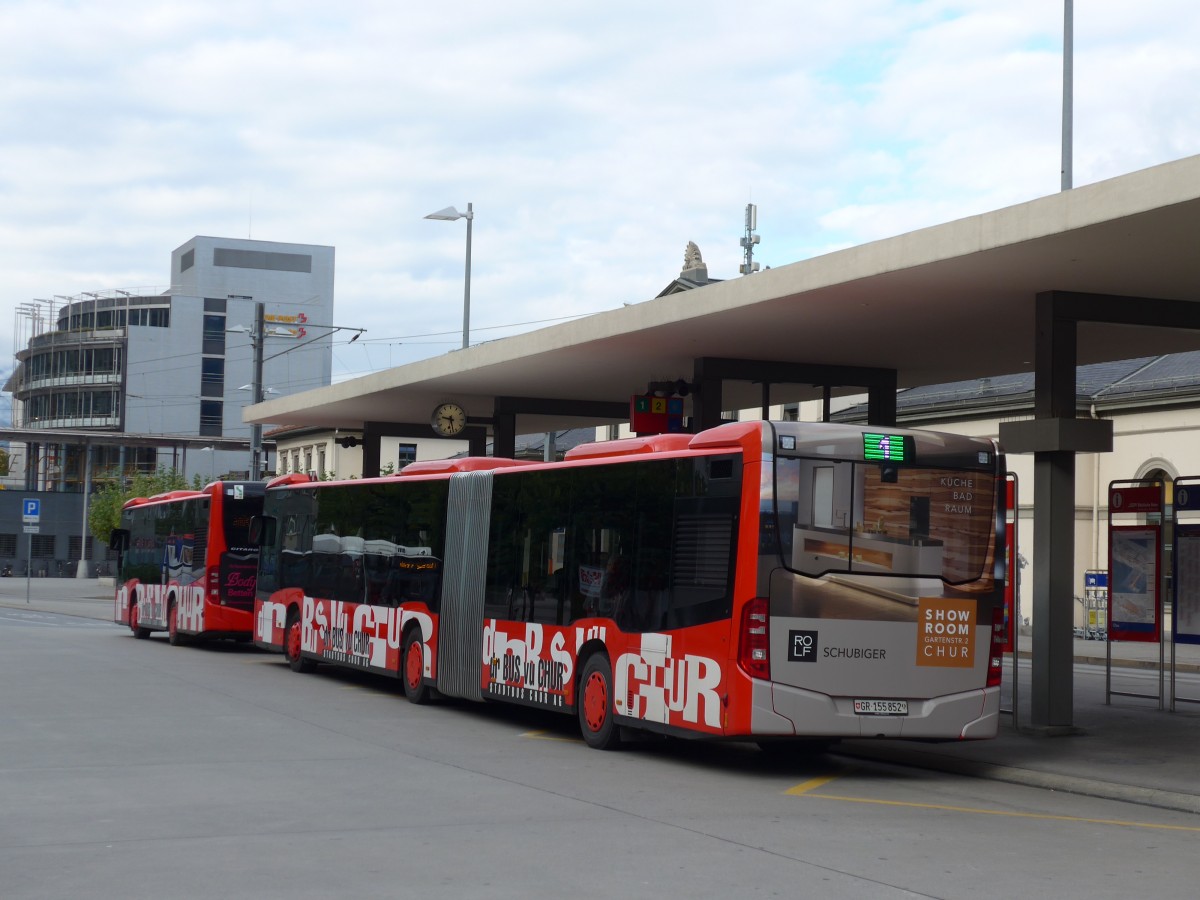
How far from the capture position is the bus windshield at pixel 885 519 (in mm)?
13133

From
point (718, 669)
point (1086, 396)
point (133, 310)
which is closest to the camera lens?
point (718, 669)

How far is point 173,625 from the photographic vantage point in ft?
104

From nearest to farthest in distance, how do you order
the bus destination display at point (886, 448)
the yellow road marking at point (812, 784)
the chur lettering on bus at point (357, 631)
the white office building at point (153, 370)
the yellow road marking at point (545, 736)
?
the yellow road marking at point (812, 784) < the bus destination display at point (886, 448) < the yellow road marking at point (545, 736) < the chur lettering on bus at point (357, 631) < the white office building at point (153, 370)

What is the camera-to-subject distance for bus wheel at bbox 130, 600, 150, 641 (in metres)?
34.7

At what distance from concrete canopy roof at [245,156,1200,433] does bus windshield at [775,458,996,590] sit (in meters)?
2.23

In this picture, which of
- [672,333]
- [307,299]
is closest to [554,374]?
[672,333]

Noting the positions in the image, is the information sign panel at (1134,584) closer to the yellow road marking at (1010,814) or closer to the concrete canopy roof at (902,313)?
the concrete canopy roof at (902,313)

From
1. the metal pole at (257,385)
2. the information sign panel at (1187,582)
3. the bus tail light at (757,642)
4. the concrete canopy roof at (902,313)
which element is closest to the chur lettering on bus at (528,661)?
the bus tail light at (757,642)

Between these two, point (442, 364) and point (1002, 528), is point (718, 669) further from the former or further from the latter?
point (442, 364)

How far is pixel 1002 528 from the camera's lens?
1408 centimetres

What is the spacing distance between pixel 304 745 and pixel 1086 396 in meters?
35.2

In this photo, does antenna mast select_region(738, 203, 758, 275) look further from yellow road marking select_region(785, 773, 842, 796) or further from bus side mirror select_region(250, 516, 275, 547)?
yellow road marking select_region(785, 773, 842, 796)

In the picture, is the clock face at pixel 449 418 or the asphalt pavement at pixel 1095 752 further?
the clock face at pixel 449 418

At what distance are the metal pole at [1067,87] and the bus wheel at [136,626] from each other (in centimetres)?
2194
